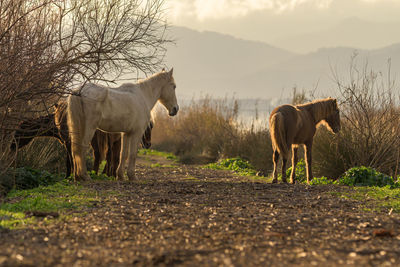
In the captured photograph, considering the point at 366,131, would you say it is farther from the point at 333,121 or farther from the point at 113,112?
the point at 113,112

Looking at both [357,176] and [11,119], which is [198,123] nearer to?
[357,176]

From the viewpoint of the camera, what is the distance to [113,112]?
872cm

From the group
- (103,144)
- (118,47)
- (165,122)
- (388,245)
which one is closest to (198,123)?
(165,122)

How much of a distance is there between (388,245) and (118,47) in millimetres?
5523

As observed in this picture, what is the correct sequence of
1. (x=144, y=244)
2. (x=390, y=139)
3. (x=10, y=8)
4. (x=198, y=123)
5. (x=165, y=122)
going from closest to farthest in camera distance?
(x=144, y=244) → (x=10, y=8) → (x=390, y=139) → (x=198, y=123) → (x=165, y=122)

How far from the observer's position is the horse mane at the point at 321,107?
1027cm

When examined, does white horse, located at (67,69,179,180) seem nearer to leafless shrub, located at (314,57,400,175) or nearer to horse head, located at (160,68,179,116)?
horse head, located at (160,68,179,116)

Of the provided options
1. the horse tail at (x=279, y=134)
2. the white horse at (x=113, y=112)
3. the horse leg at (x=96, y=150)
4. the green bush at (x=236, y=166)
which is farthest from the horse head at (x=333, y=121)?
the horse leg at (x=96, y=150)

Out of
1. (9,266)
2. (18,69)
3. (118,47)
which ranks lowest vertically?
(9,266)

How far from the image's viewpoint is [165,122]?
925 inches

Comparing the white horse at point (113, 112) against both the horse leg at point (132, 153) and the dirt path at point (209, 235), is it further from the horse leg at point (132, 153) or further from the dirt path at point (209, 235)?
the dirt path at point (209, 235)

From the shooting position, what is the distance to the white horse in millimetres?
8352

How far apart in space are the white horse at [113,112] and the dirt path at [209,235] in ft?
5.42

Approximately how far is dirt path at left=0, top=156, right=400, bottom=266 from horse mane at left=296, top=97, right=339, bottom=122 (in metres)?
3.42
